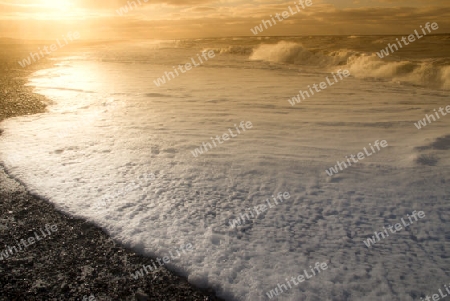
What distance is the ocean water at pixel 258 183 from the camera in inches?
119

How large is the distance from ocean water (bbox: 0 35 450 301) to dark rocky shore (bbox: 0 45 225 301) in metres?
0.16

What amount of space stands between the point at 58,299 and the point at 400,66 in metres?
17.4

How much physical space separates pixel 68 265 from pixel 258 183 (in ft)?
8.63

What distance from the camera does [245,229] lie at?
3.63 m

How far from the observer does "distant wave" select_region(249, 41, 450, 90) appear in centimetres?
1416

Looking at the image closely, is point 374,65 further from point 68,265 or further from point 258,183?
point 68,265

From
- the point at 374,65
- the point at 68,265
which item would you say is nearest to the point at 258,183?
the point at 68,265

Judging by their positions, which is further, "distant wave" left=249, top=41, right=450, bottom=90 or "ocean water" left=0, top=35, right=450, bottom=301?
"distant wave" left=249, top=41, right=450, bottom=90

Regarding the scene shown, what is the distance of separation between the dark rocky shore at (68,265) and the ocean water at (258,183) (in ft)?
0.51

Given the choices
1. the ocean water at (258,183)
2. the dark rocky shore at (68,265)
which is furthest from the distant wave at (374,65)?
the dark rocky shore at (68,265)

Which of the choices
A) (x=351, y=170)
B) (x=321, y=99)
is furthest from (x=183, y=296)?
(x=321, y=99)

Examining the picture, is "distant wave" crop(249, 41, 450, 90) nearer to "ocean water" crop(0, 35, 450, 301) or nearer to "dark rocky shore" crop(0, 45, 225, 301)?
"ocean water" crop(0, 35, 450, 301)

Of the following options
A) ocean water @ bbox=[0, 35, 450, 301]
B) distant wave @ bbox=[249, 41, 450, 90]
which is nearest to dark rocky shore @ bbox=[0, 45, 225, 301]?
ocean water @ bbox=[0, 35, 450, 301]

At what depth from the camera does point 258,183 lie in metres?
4.68
